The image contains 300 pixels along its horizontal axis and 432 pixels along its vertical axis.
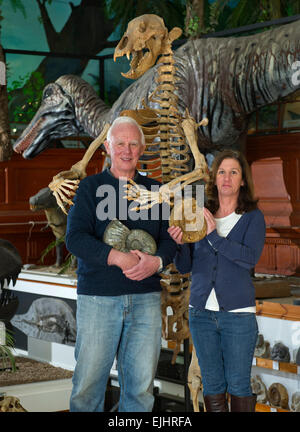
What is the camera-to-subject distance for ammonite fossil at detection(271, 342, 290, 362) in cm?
363

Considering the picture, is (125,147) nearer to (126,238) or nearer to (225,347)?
(126,238)

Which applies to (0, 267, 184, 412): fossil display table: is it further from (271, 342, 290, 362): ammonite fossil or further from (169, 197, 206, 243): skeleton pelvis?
(169, 197, 206, 243): skeleton pelvis

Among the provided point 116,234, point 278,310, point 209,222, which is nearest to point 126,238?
point 116,234

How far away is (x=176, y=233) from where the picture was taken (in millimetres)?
2568

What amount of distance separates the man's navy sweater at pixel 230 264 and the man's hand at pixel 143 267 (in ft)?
0.62

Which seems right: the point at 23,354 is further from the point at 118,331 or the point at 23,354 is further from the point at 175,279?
the point at 118,331

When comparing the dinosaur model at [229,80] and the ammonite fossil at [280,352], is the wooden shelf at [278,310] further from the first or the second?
the dinosaur model at [229,80]

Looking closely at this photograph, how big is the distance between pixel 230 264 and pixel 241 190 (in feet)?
0.99

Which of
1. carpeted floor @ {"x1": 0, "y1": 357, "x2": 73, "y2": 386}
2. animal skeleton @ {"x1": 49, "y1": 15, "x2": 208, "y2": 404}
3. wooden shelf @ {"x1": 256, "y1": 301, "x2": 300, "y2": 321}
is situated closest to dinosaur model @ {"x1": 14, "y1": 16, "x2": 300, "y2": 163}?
animal skeleton @ {"x1": 49, "y1": 15, "x2": 208, "y2": 404}

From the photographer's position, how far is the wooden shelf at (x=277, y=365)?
3.62 metres

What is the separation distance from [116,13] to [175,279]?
506cm

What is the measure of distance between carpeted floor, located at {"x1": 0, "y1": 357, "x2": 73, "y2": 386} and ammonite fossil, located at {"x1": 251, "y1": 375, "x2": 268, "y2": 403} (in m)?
1.42

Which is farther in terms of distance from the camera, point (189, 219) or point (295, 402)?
point (295, 402)
